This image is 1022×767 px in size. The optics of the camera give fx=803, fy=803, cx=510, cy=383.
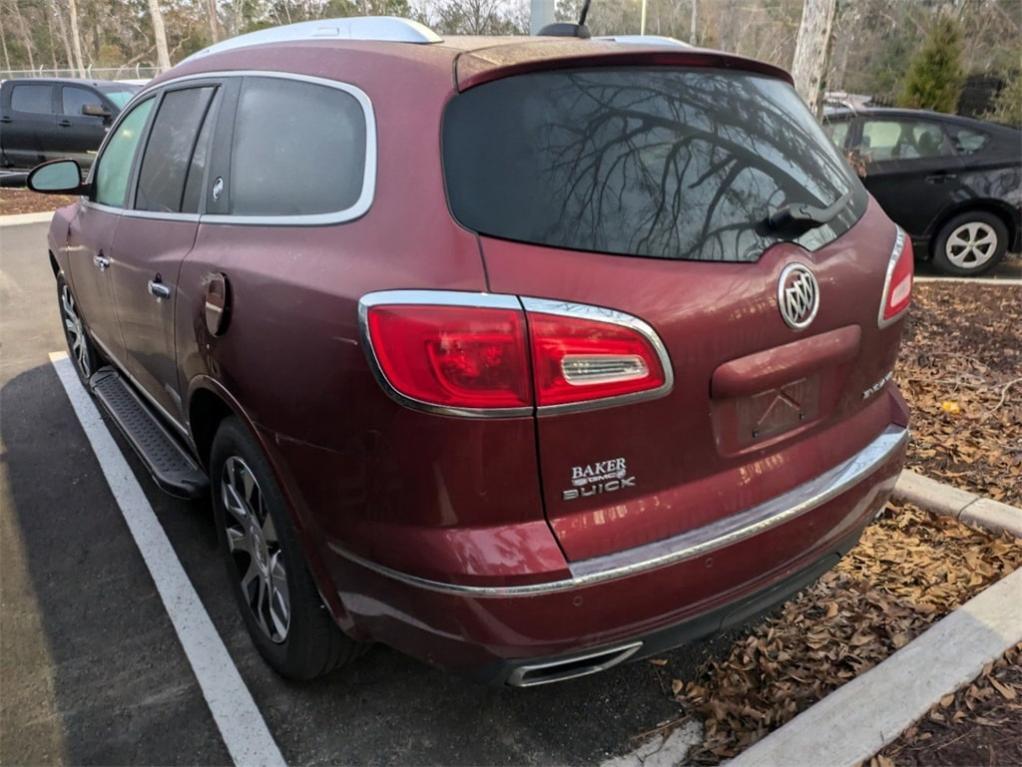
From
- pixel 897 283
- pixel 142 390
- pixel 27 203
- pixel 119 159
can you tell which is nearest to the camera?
pixel 897 283

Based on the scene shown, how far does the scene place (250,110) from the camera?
2.65 m

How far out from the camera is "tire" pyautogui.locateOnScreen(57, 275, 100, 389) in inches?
194

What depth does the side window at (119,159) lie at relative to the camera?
12.0ft

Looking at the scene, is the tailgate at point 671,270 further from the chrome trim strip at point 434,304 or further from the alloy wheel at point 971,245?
the alloy wheel at point 971,245

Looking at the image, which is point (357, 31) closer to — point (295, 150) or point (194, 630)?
point (295, 150)

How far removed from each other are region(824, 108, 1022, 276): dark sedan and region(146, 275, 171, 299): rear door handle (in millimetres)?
6944

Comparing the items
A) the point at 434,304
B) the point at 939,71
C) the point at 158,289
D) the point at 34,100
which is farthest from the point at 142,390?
the point at 939,71

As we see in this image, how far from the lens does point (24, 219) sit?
13.0 meters

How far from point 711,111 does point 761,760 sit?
5.68ft

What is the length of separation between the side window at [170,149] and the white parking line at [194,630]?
1.42m

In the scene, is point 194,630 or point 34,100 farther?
point 34,100

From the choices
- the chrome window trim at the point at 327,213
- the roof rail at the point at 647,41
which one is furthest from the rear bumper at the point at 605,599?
the roof rail at the point at 647,41

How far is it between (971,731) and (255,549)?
220cm

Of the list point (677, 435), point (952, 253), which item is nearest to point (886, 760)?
point (677, 435)
